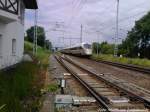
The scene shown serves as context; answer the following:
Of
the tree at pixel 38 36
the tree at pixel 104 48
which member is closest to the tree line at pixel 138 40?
the tree at pixel 38 36

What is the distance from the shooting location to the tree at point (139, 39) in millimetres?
90312

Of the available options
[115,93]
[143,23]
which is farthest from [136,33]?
[115,93]

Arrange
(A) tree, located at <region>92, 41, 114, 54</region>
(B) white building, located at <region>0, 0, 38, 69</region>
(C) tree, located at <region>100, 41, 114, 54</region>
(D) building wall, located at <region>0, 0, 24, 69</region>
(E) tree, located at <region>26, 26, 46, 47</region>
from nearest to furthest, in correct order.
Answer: (B) white building, located at <region>0, 0, 38, 69</region>, (D) building wall, located at <region>0, 0, 24, 69</region>, (E) tree, located at <region>26, 26, 46, 47</region>, (C) tree, located at <region>100, 41, 114, 54</region>, (A) tree, located at <region>92, 41, 114, 54</region>

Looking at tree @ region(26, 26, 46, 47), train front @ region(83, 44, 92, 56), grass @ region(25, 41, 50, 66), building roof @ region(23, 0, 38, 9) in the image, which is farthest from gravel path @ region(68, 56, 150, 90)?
tree @ region(26, 26, 46, 47)

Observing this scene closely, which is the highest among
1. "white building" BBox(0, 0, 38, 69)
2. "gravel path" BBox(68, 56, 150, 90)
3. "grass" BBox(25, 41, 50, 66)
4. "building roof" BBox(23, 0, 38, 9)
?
"building roof" BBox(23, 0, 38, 9)

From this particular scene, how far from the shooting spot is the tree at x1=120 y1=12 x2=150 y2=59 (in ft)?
296

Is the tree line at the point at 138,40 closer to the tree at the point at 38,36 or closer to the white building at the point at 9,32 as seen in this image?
the tree at the point at 38,36

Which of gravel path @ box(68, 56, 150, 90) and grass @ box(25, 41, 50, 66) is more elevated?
grass @ box(25, 41, 50, 66)

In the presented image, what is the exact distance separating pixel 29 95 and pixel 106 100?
2818 mm

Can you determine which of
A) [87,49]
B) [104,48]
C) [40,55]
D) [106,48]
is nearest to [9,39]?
[40,55]

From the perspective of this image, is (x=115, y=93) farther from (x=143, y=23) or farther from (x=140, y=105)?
(x=143, y=23)

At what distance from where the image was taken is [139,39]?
305ft

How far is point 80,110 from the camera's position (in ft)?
39.1

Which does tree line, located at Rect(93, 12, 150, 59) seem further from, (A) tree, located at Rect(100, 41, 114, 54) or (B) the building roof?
(B) the building roof
